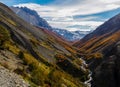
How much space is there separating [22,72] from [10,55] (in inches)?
538

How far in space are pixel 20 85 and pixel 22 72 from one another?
461 inches

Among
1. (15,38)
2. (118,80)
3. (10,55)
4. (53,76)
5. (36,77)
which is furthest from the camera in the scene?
(15,38)

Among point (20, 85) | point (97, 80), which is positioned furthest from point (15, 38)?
point (20, 85)

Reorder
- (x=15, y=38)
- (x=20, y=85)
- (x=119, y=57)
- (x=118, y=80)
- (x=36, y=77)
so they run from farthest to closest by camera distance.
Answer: (x=15, y=38)
(x=119, y=57)
(x=118, y=80)
(x=36, y=77)
(x=20, y=85)

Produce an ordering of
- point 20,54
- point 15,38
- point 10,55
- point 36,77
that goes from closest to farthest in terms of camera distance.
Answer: point 36,77, point 10,55, point 20,54, point 15,38

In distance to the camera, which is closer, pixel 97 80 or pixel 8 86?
pixel 8 86

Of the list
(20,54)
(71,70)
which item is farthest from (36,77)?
(71,70)

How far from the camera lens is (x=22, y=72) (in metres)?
48.5

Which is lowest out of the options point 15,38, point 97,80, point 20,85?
point 97,80

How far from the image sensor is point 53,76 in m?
55.2

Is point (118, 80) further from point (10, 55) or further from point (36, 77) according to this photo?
point (36, 77)

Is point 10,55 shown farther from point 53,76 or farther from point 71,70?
point 71,70

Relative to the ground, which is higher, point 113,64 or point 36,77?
point 36,77

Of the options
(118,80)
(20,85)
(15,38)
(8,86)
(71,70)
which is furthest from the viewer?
(71,70)
